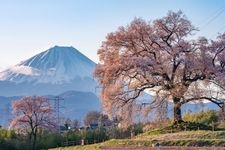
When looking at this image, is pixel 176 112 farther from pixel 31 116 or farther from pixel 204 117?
pixel 31 116

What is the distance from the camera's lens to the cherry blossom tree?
128ft

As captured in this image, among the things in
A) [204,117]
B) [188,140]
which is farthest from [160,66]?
[204,117]

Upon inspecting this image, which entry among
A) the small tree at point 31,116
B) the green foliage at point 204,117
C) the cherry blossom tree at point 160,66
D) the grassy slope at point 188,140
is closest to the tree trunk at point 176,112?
the cherry blossom tree at point 160,66

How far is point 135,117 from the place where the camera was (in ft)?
135

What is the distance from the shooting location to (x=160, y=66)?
38.9 metres

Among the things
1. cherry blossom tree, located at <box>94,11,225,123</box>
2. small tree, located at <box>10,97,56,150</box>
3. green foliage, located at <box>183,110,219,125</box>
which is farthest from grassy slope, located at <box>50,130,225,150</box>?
small tree, located at <box>10,97,56,150</box>

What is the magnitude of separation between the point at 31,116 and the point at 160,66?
23126 millimetres

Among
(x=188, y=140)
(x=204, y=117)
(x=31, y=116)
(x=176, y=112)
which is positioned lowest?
(x=188, y=140)

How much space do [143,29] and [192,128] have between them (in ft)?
28.9

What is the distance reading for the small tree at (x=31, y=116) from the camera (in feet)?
186

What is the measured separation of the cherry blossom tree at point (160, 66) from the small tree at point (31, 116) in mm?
18372

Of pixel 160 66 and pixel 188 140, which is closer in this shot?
pixel 188 140

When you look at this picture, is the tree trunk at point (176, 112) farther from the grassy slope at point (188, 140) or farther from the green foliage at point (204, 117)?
the green foliage at point (204, 117)

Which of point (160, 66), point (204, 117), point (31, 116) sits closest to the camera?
point (160, 66)
